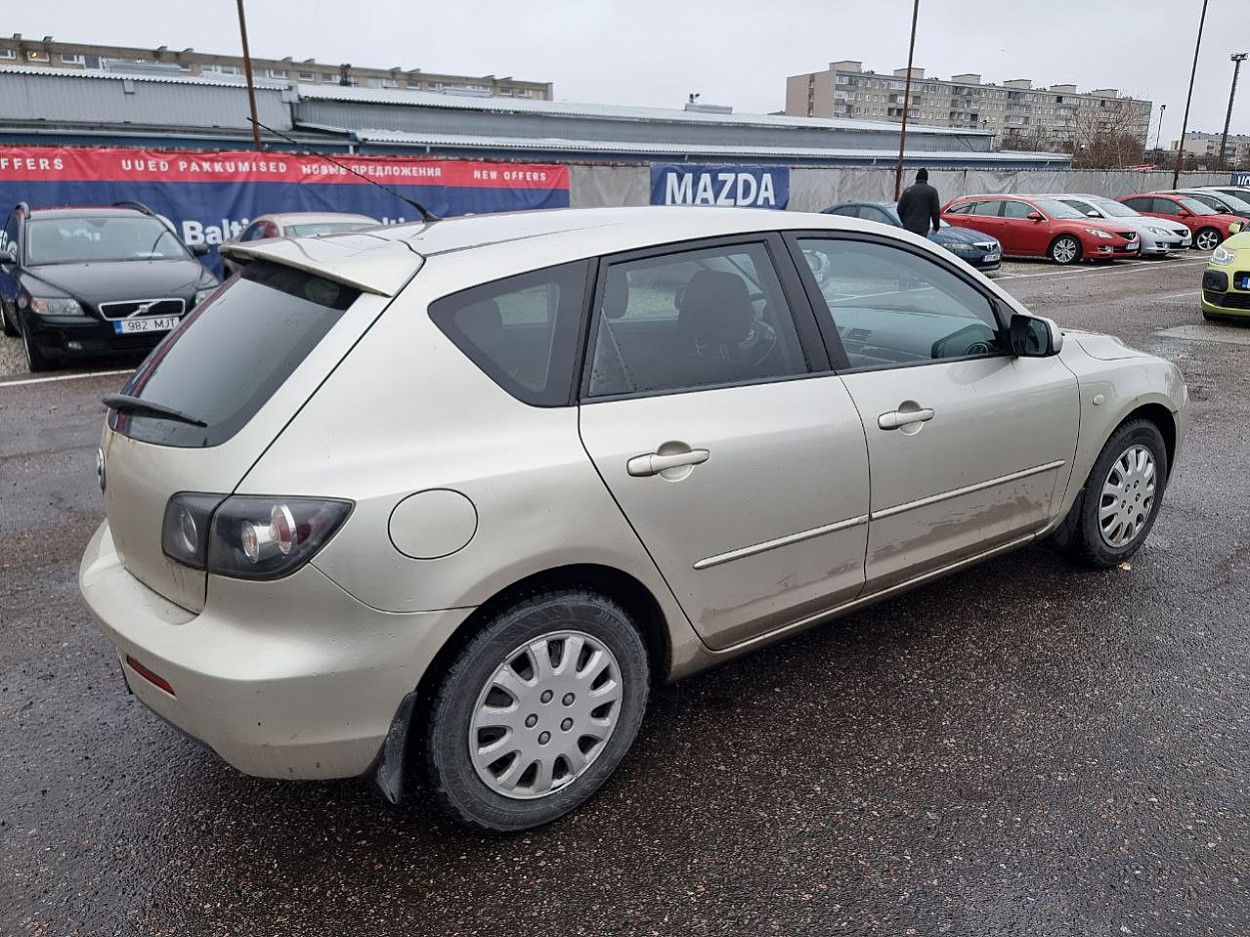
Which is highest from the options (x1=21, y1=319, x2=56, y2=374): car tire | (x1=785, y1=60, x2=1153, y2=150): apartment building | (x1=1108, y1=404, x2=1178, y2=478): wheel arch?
(x1=785, y1=60, x2=1153, y2=150): apartment building

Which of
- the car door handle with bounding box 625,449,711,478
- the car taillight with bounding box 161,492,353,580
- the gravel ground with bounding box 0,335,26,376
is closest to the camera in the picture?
the car taillight with bounding box 161,492,353,580

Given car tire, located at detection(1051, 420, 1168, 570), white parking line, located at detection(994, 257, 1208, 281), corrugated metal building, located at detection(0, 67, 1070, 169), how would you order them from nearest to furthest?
1. car tire, located at detection(1051, 420, 1168, 570)
2. white parking line, located at detection(994, 257, 1208, 281)
3. corrugated metal building, located at detection(0, 67, 1070, 169)

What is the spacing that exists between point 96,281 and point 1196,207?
83.3 feet

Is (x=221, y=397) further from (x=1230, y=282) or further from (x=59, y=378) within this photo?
(x=1230, y=282)

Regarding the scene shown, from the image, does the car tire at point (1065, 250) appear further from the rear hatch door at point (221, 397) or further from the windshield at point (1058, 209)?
the rear hatch door at point (221, 397)

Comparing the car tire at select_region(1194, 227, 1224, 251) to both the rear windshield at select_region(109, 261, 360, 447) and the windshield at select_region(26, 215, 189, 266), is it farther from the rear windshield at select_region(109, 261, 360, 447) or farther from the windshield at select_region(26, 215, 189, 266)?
the rear windshield at select_region(109, 261, 360, 447)

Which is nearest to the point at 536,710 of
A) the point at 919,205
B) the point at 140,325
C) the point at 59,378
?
the point at 140,325

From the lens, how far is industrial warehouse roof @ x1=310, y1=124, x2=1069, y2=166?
105 ft

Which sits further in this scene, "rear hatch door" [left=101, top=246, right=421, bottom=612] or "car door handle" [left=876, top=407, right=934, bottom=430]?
"car door handle" [left=876, top=407, right=934, bottom=430]

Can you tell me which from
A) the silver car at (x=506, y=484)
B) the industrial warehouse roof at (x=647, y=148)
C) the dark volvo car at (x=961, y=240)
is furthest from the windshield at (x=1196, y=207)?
the silver car at (x=506, y=484)

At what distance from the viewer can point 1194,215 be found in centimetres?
2409

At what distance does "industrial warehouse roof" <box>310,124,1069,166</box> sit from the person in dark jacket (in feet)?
64.1

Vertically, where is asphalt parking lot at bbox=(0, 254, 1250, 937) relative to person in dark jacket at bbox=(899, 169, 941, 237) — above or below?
below

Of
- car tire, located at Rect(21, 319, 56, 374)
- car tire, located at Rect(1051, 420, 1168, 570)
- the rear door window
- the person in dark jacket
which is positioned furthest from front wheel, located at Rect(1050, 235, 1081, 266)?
the rear door window
